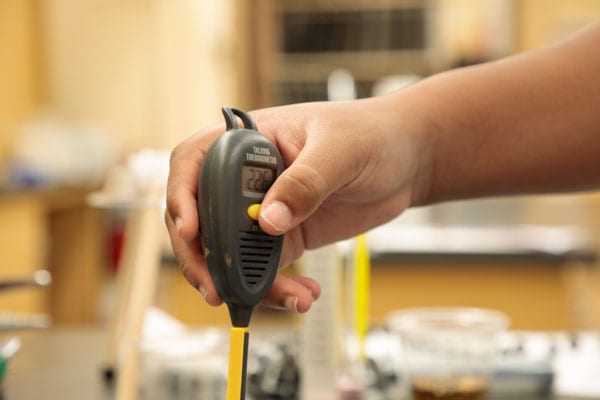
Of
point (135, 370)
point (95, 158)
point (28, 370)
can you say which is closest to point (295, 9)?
point (95, 158)

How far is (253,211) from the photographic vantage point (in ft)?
2.07

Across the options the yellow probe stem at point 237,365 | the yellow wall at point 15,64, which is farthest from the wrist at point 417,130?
the yellow wall at point 15,64

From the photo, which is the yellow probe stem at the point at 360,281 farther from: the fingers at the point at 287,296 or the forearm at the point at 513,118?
the fingers at the point at 287,296

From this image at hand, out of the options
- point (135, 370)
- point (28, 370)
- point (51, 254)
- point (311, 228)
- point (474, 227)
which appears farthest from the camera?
point (51, 254)

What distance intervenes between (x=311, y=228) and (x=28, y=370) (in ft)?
2.63

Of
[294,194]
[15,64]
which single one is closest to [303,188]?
[294,194]

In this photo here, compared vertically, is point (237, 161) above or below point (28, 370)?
above

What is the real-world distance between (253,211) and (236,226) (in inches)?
0.7

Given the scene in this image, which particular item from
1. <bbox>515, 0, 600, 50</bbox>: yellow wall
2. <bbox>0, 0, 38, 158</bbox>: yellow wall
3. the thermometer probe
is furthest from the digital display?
<bbox>515, 0, 600, 50</bbox>: yellow wall

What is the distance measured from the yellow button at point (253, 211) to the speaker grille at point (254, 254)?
0.5 inches

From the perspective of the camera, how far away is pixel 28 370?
1456 millimetres

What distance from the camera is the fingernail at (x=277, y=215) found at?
24.6 inches

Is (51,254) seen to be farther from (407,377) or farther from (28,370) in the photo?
(407,377)

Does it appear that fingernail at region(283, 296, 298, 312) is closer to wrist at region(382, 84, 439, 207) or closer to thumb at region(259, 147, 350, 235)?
thumb at region(259, 147, 350, 235)
